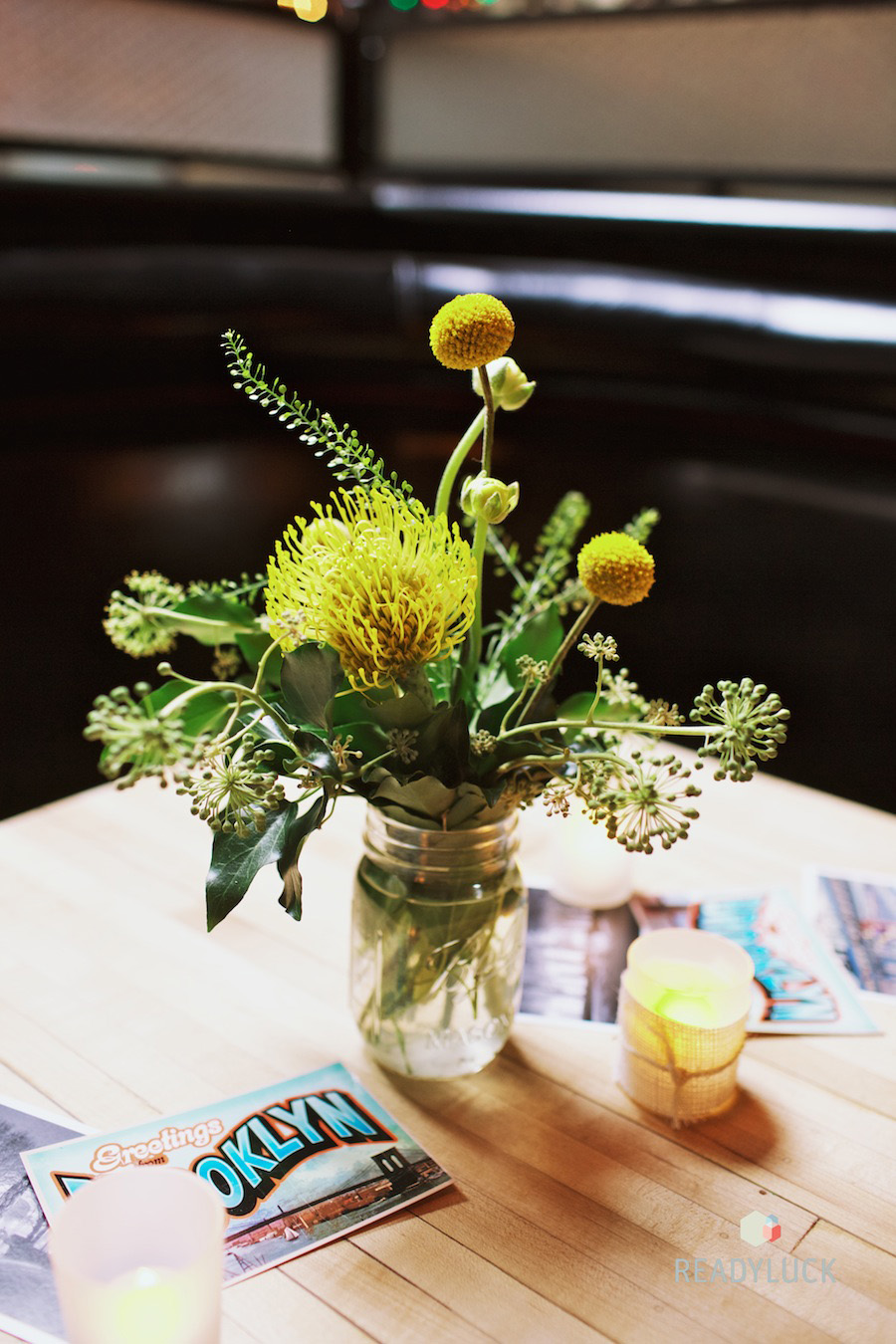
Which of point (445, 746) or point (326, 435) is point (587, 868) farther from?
point (326, 435)

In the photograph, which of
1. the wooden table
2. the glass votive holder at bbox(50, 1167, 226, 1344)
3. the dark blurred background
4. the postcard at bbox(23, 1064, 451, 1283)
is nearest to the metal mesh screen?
the dark blurred background

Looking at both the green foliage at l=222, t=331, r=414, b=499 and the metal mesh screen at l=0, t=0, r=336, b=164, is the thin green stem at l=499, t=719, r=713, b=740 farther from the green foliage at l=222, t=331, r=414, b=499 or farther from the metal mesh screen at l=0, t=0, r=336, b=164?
the metal mesh screen at l=0, t=0, r=336, b=164

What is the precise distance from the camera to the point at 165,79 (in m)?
2.51

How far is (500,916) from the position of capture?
78 cm

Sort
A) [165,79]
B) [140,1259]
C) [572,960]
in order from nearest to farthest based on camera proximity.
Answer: [140,1259]
[572,960]
[165,79]

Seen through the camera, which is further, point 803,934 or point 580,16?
point 580,16

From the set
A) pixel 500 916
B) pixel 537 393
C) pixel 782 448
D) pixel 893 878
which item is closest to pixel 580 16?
pixel 537 393

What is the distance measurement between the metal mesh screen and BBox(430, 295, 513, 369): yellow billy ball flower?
80.2 inches

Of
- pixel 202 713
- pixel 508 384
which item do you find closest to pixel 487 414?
pixel 508 384

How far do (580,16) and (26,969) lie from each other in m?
2.40

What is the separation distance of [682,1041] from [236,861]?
12.3 inches

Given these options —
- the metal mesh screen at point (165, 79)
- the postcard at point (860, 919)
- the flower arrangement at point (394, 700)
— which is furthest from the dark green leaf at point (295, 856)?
the metal mesh screen at point (165, 79)

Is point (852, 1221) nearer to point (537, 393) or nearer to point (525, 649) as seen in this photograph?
point (525, 649)

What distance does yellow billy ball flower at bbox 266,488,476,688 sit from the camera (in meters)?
0.63
